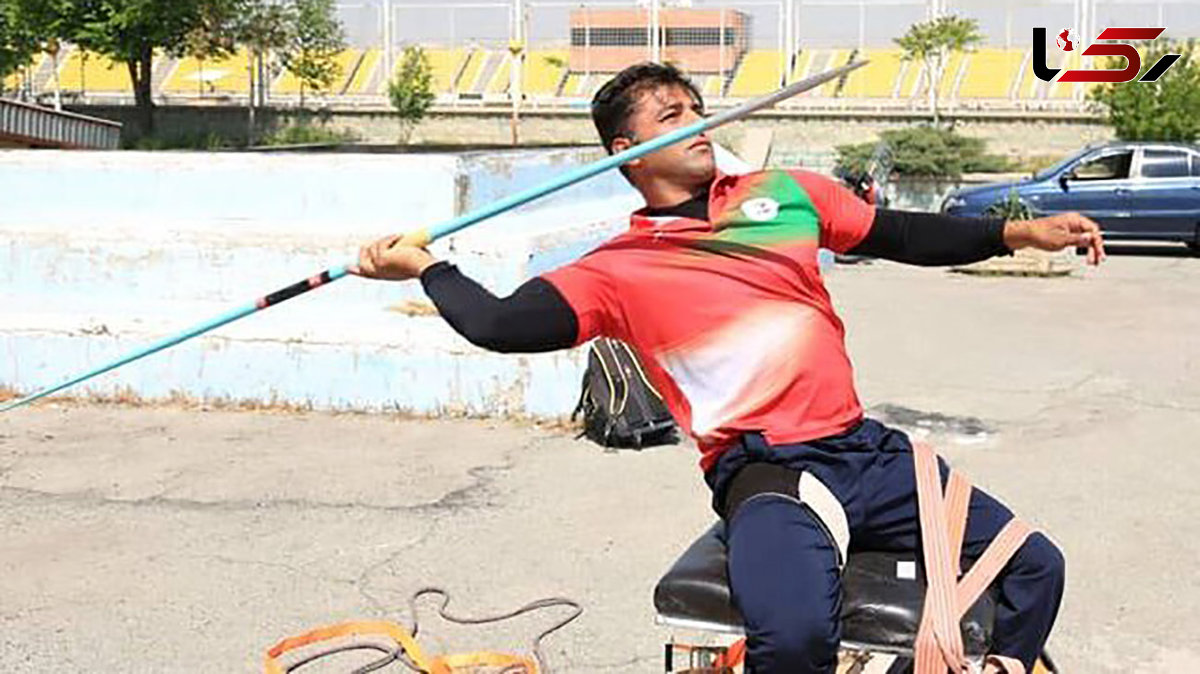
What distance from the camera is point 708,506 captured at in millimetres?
6754

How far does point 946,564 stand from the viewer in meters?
3.25

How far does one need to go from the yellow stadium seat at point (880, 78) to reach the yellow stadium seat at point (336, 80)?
2338 centimetres

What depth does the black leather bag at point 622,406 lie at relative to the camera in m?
7.87

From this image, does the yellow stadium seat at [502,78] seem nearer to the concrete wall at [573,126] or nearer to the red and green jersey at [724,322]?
the concrete wall at [573,126]

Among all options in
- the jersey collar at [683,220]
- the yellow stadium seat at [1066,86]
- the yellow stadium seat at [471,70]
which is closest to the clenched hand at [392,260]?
the jersey collar at [683,220]

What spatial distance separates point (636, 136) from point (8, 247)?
7.23 m

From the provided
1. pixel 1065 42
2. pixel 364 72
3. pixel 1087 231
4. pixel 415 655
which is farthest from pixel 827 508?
pixel 364 72

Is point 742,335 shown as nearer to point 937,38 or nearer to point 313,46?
point 937,38

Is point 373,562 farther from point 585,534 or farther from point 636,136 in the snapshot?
point 636,136

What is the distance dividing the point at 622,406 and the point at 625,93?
4.35 meters

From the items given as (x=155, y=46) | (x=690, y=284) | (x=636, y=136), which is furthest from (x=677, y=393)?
(x=155, y=46)

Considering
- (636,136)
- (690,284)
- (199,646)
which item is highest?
(636,136)

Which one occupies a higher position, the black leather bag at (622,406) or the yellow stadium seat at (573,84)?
the yellow stadium seat at (573,84)

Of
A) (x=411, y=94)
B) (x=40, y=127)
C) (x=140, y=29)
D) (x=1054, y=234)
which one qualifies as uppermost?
(x=140, y=29)
